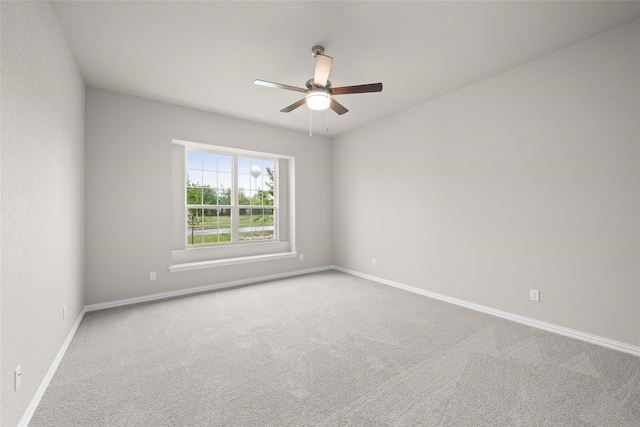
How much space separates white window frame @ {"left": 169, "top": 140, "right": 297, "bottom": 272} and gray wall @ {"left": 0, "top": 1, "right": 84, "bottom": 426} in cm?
156

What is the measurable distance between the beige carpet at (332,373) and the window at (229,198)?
1.65m

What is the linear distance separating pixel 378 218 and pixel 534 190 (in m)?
2.28

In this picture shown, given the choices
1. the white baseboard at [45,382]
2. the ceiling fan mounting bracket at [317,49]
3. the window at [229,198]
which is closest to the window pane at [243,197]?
the window at [229,198]

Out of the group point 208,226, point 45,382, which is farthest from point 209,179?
point 45,382

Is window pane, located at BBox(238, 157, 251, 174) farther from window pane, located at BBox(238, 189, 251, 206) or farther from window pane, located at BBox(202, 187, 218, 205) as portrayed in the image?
window pane, located at BBox(202, 187, 218, 205)

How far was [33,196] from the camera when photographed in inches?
69.9

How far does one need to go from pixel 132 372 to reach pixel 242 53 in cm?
300

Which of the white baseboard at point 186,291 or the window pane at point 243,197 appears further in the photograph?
the window pane at point 243,197

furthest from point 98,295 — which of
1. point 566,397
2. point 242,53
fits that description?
point 566,397

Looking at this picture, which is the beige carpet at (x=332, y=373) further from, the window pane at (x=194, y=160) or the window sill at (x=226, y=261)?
the window pane at (x=194, y=160)

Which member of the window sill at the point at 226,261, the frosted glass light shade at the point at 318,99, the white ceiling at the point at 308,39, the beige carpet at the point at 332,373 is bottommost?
the beige carpet at the point at 332,373

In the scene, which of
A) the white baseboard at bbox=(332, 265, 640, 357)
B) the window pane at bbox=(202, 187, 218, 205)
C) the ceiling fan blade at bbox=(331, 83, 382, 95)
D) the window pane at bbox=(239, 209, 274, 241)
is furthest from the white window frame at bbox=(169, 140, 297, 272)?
the ceiling fan blade at bbox=(331, 83, 382, 95)

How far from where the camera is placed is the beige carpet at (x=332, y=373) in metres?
1.65

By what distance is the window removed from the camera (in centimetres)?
448
